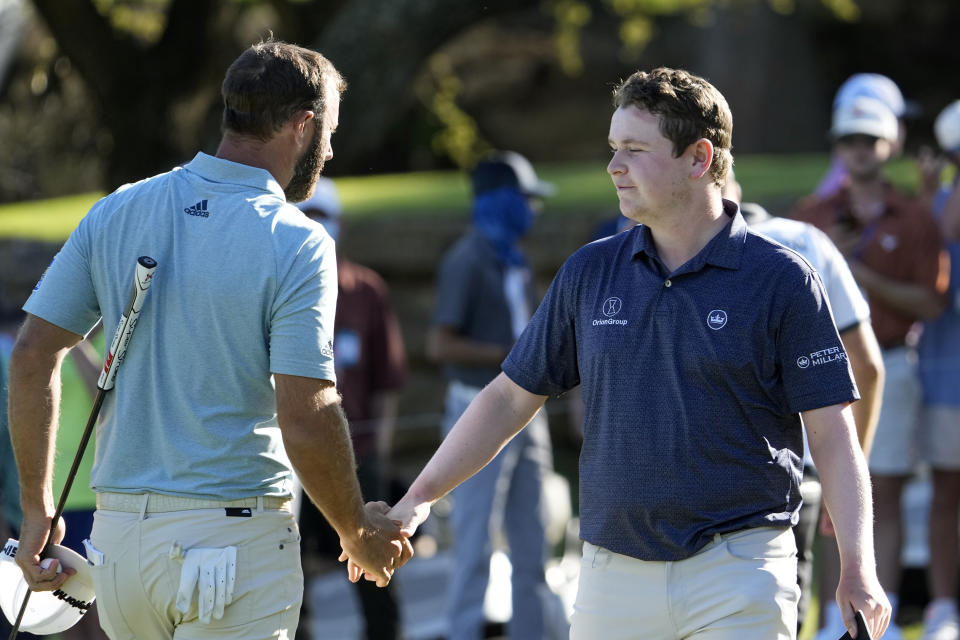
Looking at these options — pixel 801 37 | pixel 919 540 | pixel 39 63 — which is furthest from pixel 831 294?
pixel 801 37

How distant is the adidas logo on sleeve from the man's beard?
278 mm

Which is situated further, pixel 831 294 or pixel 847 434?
pixel 831 294

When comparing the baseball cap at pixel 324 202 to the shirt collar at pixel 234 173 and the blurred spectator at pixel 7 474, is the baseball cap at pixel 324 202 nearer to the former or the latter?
the blurred spectator at pixel 7 474

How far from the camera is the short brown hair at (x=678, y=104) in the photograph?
3172 mm

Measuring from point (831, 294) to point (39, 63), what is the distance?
30.7 ft

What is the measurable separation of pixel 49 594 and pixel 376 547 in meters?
0.86

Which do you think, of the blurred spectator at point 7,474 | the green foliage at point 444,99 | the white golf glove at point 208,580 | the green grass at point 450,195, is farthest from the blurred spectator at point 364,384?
the green foliage at point 444,99

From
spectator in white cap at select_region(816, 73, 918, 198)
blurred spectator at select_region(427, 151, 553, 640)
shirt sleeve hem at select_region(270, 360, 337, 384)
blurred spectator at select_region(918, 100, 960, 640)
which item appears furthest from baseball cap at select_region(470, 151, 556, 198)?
shirt sleeve hem at select_region(270, 360, 337, 384)

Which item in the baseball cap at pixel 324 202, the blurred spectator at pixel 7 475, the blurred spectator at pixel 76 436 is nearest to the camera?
the blurred spectator at pixel 7 475

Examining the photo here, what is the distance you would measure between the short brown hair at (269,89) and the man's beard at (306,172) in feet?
0.33

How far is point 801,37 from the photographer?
69.5 ft

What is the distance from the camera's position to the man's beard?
334 cm

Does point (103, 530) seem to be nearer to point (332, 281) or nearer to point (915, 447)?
point (332, 281)

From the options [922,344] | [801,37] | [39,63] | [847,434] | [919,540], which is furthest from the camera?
[801,37]
